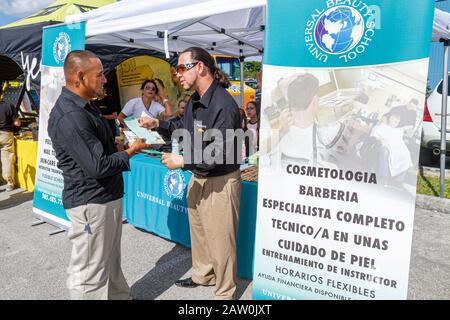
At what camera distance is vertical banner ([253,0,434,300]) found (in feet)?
5.87

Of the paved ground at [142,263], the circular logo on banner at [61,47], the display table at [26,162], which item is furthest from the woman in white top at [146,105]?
the paved ground at [142,263]

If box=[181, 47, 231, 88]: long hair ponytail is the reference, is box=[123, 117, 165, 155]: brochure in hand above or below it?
below

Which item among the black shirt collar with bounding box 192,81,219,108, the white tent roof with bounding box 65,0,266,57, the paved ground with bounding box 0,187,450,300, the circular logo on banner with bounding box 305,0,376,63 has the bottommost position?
the paved ground with bounding box 0,187,450,300

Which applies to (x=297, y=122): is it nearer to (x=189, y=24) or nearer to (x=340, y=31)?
(x=340, y=31)

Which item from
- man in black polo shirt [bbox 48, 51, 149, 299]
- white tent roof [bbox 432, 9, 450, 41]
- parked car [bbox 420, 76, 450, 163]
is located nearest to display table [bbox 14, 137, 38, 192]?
man in black polo shirt [bbox 48, 51, 149, 299]

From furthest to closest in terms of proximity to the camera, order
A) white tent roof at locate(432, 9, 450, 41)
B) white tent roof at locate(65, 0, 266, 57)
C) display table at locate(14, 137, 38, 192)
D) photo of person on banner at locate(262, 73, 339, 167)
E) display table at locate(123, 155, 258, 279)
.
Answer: display table at locate(14, 137, 38, 192)
white tent roof at locate(432, 9, 450, 41)
display table at locate(123, 155, 258, 279)
white tent roof at locate(65, 0, 266, 57)
photo of person on banner at locate(262, 73, 339, 167)

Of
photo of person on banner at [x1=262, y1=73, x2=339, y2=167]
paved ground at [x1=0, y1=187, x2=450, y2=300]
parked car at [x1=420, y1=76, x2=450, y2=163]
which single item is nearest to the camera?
photo of person on banner at [x1=262, y1=73, x2=339, y2=167]

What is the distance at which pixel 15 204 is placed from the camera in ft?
16.7

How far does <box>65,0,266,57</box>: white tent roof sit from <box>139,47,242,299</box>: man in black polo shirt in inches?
21.0

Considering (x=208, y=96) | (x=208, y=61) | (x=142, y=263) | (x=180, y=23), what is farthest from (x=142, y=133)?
(x=180, y=23)

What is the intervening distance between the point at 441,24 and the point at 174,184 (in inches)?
132

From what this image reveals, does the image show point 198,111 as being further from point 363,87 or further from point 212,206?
point 363,87

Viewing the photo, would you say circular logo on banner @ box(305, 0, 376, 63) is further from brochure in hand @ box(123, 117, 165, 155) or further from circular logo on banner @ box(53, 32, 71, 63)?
Answer: circular logo on banner @ box(53, 32, 71, 63)

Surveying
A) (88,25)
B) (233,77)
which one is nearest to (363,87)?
(88,25)
